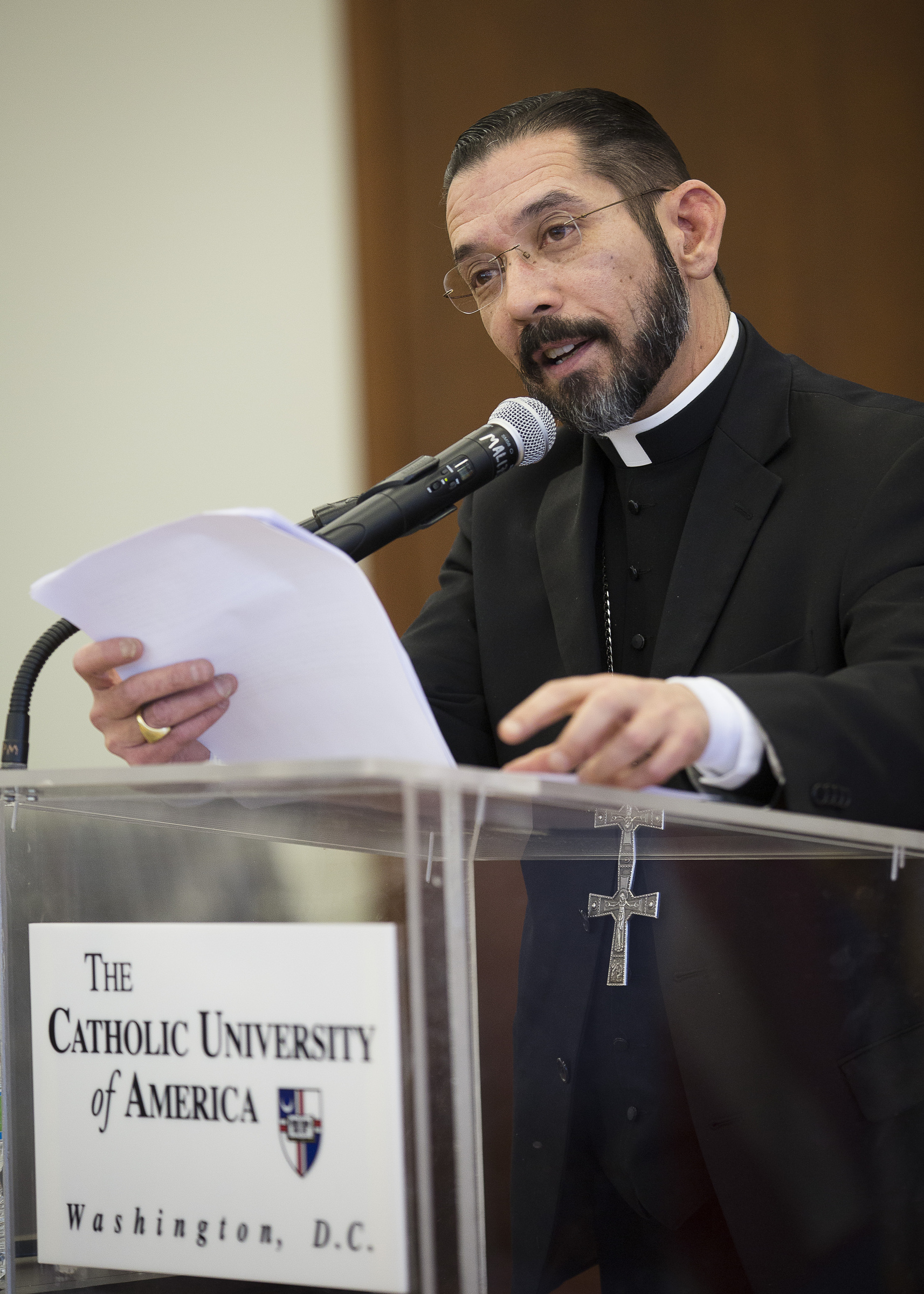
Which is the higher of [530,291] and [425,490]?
[530,291]

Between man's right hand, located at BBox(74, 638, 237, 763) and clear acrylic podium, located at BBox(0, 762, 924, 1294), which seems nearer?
clear acrylic podium, located at BBox(0, 762, 924, 1294)

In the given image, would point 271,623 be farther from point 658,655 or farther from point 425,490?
point 658,655

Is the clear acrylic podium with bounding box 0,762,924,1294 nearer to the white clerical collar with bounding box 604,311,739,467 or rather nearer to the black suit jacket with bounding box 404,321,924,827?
the black suit jacket with bounding box 404,321,924,827

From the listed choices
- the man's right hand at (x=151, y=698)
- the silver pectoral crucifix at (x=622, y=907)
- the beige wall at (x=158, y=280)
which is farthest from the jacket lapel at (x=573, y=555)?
the beige wall at (x=158, y=280)

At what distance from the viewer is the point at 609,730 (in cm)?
77

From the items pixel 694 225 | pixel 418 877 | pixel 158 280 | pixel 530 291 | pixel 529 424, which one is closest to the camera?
pixel 418 877

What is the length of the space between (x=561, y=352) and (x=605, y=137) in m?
0.31

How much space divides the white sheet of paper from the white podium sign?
0.46 ft

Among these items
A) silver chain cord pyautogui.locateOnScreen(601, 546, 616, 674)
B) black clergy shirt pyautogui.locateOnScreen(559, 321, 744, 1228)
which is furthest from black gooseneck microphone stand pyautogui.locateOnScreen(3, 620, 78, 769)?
silver chain cord pyautogui.locateOnScreen(601, 546, 616, 674)

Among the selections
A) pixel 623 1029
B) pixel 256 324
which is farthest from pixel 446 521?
pixel 623 1029

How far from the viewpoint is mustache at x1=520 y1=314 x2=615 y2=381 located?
1497 mm

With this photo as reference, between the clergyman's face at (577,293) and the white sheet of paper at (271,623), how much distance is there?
745 mm

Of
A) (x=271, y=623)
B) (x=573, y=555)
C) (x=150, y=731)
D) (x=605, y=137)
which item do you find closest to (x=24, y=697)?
(x=150, y=731)

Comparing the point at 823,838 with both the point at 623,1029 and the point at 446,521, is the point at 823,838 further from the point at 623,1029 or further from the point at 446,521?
the point at 446,521
